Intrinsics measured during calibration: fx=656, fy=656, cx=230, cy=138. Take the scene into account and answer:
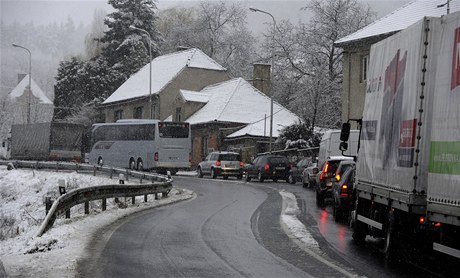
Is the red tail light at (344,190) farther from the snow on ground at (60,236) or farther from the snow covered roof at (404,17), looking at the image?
the snow covered roof at (404,17)

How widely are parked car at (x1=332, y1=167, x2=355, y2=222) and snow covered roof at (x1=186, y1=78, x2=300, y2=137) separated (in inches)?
1361

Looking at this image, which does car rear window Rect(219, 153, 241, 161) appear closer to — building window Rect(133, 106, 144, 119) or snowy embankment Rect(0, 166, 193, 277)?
snowy embankment Rect(0, 166, 193, 277)

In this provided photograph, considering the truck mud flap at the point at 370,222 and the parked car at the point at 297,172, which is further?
the parked car at the point at 297,172

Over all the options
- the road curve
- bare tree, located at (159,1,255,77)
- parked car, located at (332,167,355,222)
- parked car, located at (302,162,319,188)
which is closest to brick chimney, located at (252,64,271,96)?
bare tree, located at (159,1,255,77)

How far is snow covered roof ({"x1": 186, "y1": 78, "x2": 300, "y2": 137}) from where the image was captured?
2146 inches

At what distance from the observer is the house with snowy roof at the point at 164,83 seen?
64750mm

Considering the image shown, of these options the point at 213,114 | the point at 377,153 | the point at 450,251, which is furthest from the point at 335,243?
the point at 213,114

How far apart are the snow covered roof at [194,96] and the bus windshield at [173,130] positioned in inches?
633

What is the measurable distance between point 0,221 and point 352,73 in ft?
82.3

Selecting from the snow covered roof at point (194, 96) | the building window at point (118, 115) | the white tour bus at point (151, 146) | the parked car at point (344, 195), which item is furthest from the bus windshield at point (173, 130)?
the building window at point (118, 115)

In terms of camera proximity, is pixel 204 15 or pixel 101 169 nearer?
pixel 101 169

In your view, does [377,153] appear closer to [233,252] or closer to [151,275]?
[233,252]

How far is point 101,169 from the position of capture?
38062 millimetres

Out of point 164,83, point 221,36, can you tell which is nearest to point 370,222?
point 164,83
